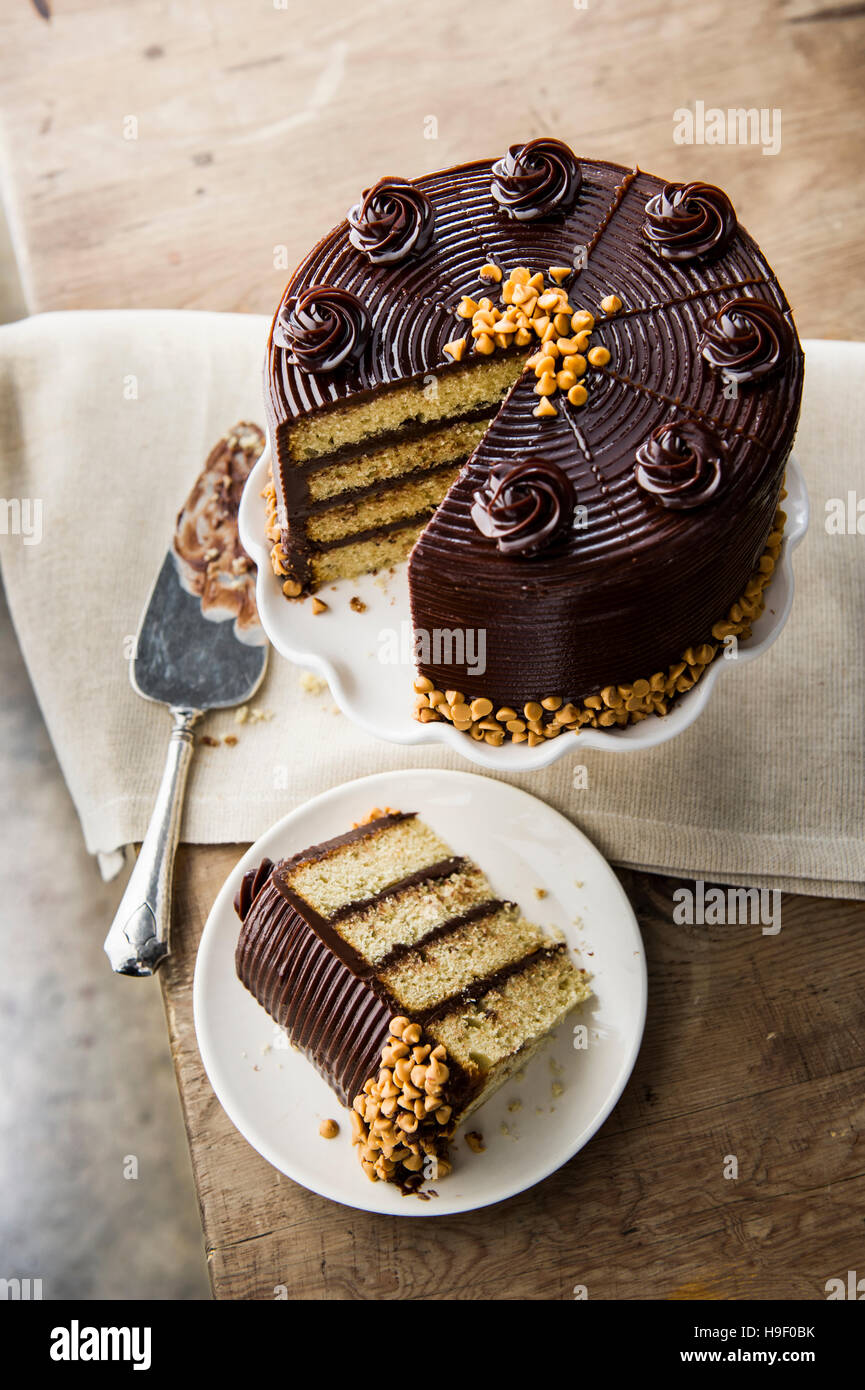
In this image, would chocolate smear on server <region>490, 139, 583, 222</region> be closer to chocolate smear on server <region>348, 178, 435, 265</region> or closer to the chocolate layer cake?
the chocolate layer cake

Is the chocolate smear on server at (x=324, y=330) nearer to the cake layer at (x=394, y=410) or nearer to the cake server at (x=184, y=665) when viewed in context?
the cake layer at (x=394, y=410)

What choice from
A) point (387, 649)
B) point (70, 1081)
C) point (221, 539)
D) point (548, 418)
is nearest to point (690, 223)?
point (548, 418)

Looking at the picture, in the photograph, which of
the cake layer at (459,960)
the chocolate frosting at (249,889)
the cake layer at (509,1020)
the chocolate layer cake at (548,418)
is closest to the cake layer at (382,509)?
the chocolate layer cake at (548,418)

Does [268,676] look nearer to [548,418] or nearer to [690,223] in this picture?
[548,418]

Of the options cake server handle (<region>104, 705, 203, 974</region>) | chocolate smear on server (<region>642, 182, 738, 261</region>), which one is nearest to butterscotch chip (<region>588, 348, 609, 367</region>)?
chocolate smear on server (<region>642, 182, 738, 261</region>)

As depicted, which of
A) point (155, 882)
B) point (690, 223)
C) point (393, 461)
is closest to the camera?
point (690, 223)
